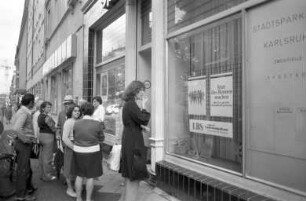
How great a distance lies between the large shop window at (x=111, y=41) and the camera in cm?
875

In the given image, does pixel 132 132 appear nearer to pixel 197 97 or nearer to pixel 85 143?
pixel 85 143

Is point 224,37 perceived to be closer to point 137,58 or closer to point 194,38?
point 194,38

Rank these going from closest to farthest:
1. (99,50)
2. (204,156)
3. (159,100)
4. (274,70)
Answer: (274,70) < (204,156) < (159,100) < (99,50)

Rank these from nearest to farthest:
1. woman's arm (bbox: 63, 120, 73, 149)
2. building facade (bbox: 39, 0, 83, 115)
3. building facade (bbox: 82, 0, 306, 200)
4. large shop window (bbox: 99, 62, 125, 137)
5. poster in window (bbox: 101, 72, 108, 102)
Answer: building facade (bbox: 82, 0, 306, 200), woman's arm (bbox: 63, 120, 73, 149), large shop window (bbox: 99, 62, 125, 137), poster in window (bbox: 101, 72, 108, 102), building facade (bbox: 39, 0, 83, 115)

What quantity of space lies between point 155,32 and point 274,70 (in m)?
2.72

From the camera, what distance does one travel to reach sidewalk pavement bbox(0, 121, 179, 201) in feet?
17.0

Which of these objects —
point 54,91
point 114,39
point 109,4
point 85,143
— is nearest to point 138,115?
point 85,143

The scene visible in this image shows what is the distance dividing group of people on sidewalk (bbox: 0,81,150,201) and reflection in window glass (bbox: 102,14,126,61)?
3.13m

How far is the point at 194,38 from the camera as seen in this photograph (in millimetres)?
5152

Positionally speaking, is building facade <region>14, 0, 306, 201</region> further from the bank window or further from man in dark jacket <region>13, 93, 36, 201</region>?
man in dark jacket <region>13, 93, 36, 201</region>

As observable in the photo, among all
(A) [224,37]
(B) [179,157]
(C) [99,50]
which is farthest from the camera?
(C) [99,50]

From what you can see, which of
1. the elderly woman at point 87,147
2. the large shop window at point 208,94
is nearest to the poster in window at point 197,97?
the large shop window at point 208,94

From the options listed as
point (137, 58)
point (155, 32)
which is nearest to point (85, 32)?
point (137, 58)

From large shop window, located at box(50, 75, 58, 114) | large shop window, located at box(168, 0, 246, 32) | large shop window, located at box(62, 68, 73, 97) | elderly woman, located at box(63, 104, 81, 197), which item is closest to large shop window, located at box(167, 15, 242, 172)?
large shop window, located at box(168, 0, 246, 32)
